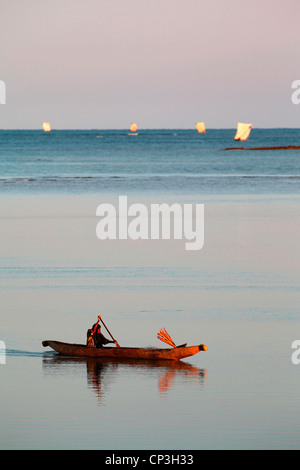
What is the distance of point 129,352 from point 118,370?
569 mm

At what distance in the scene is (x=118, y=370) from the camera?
1775 cm

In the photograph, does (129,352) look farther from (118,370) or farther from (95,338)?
(95,338)

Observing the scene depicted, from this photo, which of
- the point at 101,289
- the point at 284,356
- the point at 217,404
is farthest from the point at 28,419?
the point at 101,289

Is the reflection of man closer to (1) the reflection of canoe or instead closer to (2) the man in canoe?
(1) the reflection of canoe

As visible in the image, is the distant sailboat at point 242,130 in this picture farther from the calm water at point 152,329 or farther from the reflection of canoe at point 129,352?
the reflection of canoe at point 129,352

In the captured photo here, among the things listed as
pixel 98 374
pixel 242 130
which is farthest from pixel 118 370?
pixel 242 130

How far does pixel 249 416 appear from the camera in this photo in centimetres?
1505

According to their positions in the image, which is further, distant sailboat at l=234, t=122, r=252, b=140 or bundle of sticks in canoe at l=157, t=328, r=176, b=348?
distant sailboat at l=234, t=122, r=252, b=140

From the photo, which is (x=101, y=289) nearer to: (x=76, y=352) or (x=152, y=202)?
(x=76, y=352)

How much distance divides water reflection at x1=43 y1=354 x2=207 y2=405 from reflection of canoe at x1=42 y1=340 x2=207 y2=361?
93 millimetres

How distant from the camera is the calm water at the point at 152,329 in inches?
575

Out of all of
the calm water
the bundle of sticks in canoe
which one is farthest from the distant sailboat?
the bundle of sticks in canoe

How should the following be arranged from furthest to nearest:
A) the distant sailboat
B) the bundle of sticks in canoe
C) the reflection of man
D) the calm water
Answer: the distant sailboat, the bundle of sticks in canoe, the reflection of man, the calm water

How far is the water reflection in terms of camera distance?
1686cm
